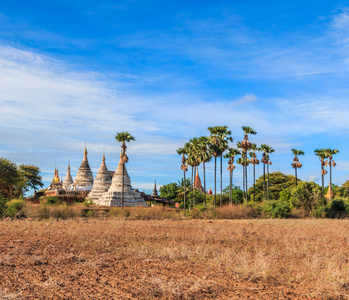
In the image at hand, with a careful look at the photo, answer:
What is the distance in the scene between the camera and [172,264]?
1177 cm

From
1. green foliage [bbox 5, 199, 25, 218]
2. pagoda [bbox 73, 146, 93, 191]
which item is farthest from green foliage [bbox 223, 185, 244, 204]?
green foliage [bbox 5, 199, 25, 218]

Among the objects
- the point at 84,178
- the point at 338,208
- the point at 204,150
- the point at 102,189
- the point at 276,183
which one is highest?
the point at 204,150

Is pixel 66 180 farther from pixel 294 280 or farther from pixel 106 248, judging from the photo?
pixel 294 280

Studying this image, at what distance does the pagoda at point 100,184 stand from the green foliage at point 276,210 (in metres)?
25.6

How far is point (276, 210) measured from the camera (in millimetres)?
41031

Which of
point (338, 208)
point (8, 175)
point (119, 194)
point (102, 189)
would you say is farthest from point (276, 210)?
point (8, 175)

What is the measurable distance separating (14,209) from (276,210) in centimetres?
2507

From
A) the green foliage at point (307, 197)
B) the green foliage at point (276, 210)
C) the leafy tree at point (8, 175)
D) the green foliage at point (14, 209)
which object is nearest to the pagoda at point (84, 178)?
the leafy tree at point (8, 175)

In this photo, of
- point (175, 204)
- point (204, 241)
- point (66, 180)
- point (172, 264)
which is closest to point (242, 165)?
point (175, 204)

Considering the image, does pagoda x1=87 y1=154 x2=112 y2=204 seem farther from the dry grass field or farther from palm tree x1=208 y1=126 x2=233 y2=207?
the dry grass field

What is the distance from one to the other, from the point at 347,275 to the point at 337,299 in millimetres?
1732

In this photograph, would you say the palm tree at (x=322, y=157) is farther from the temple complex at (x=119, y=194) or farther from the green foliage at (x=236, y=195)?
the temple complex at (x=119, y=194)

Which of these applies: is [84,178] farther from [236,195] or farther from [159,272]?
[159,272]

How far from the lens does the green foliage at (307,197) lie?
4378 cm
